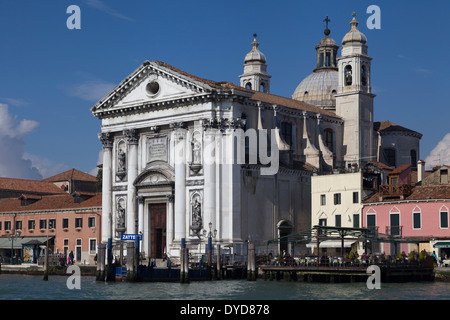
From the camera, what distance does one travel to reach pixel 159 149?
1993 inches

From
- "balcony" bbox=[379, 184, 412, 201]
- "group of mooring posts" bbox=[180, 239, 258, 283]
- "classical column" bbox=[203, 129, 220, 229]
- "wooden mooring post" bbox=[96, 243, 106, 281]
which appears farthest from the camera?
"classical column" bbox=[203, 129, 220, 229]

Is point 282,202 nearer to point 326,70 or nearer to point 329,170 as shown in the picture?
point 329,170

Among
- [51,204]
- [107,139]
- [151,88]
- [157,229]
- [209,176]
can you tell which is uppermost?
[151,88]

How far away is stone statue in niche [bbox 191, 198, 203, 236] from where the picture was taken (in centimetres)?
4800

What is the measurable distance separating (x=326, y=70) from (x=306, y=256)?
31639mm

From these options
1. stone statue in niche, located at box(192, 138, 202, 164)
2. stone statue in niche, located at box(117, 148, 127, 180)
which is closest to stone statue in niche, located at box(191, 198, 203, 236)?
stone statue in niche, located at box(192, 138, 202, 164)

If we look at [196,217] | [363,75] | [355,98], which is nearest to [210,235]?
[196,217]

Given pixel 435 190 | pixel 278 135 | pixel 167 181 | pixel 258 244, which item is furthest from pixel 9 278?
pixel 435 190

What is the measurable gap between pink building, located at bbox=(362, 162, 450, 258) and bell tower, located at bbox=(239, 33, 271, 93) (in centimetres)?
2227

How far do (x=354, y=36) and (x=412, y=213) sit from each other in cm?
1799

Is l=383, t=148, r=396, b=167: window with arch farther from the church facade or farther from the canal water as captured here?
the canal water

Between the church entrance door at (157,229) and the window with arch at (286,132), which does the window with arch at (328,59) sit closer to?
the window with arch at (286,132)

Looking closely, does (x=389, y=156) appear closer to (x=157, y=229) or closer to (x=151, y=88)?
(x=157, y=229)

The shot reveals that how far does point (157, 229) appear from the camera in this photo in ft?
167
